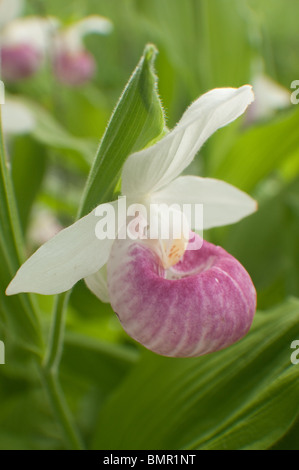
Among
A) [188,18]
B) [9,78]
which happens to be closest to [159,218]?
[188,18]

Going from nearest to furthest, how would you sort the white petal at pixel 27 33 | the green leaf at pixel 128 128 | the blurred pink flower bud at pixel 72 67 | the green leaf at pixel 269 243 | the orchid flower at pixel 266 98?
1. the green leaf at pixel 128 128
2. the green leaf at pixel 269 243
3. the orchid flower at pixel 266 98
4. the blurred pink flower bud at pixel 72 67
5. the white petal at pixel 27 33

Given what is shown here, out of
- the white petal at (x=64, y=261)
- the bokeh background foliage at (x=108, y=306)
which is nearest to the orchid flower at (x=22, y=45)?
the bokeh background foliage at (x=108, y=306)

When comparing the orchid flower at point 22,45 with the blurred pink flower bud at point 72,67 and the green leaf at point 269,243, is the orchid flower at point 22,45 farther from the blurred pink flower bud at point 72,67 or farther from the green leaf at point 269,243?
the green leaf at point 269,243

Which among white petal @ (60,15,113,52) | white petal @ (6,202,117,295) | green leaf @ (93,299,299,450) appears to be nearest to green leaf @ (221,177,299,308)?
green leaf @ (93,299,299,450)

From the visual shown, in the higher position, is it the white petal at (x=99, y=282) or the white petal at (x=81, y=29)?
the white petal at (x=81, y=29)

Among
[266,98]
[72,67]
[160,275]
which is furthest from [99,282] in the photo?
[72,67]

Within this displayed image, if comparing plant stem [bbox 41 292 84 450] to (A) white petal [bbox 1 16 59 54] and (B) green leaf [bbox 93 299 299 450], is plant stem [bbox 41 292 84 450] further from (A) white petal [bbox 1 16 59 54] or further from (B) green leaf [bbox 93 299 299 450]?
(A) white petal [bbox 1 16 59 54]

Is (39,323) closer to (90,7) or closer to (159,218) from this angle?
(159,218)
